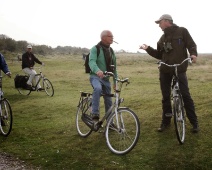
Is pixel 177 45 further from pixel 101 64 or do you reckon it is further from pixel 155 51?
pixel 101 64

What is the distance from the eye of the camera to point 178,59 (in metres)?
6.25

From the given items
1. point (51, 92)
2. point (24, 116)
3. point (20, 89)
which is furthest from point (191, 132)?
point (20, 89)

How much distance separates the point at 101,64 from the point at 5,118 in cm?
311

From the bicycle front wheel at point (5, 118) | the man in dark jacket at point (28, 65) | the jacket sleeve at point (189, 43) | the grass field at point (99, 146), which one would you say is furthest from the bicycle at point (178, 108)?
the man in dark jacket at point (28, 65)

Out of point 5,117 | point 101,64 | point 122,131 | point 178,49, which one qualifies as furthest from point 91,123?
point 178,49

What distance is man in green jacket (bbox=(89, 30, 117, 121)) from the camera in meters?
6.22

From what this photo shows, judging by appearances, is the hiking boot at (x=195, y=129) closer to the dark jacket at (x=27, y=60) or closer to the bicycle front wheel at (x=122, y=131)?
the bicycle front wheel at (x=122, y=131)

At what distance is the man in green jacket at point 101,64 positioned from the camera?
622 centimetres

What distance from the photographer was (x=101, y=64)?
21.6 ft

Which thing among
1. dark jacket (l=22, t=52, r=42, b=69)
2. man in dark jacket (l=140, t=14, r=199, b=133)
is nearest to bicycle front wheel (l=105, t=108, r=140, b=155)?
man in dark jacket (l=140, t=14, r=199, b=133)

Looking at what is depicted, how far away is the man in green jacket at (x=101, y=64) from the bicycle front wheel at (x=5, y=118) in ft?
8.12

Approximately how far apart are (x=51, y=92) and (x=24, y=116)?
5052 millimetres

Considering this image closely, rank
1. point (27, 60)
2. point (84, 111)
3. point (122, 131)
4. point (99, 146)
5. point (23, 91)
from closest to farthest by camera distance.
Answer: point (122, 131)
point (99, 146)
point (84, 111)
point (27, 60)
point (23, 91)

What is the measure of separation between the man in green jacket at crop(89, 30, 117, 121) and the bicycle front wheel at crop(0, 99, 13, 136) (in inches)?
97.4
